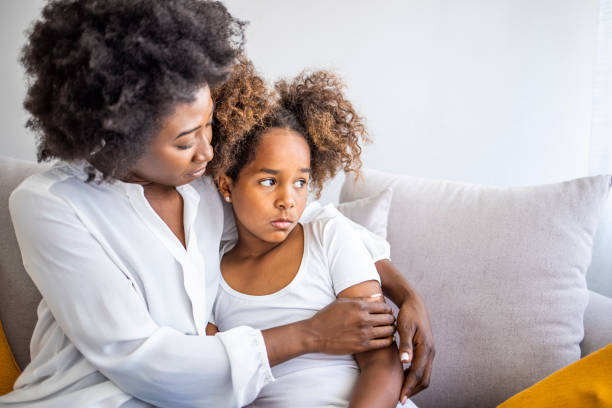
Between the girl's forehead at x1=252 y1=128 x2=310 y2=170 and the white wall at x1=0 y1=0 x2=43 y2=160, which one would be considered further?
the white wall at x1=0 y1=0 x2=43 y2=160

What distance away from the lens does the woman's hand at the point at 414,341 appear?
1.06 meters

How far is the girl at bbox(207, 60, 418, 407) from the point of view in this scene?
1101 mm

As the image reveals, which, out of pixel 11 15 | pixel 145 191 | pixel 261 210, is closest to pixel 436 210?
pixel 261 210

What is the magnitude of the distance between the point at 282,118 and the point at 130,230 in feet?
1.54

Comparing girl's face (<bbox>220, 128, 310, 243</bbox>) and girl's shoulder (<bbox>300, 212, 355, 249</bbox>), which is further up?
girl's face (<bbox>220, 128, 310, 243</bbox>)

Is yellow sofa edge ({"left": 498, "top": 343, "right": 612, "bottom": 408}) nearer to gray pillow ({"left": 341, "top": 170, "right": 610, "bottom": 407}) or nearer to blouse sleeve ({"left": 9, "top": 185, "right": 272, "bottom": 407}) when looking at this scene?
gray pillow ({"left": 341, "top": 170, "right": 610, "bottom": 407})

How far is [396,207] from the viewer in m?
1.50

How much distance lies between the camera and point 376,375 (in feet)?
3.41

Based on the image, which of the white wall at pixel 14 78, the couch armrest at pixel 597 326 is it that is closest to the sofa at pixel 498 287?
the couch armrest at pixel 597 326

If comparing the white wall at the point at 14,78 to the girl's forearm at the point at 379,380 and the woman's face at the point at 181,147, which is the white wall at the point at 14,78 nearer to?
the woman's face at the point at 181,147

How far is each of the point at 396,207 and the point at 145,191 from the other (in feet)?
2.53

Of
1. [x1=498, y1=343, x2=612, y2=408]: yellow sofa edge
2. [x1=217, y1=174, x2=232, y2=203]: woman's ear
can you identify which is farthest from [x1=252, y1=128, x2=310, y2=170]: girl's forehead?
[x1=498, y1=343, x2=612, y2=408]: yellow sofa edge

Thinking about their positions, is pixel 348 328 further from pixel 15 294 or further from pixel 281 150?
pixel 15 294

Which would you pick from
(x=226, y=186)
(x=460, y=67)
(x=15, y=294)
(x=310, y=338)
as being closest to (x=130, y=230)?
(x=226, y=186)
